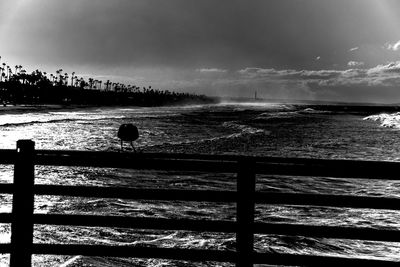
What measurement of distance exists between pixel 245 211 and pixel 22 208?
6.75 feet

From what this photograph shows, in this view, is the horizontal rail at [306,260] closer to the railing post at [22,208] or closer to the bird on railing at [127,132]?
the railing post at [22,208]

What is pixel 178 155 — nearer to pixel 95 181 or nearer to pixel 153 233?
pixel 153 233

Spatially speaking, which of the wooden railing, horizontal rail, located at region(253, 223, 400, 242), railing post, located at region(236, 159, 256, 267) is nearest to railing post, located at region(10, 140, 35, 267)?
the wooden railing

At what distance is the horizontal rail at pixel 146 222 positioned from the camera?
4070mm

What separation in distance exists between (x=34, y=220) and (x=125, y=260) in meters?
3.18

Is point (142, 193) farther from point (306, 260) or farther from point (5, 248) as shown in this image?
point (306, 260)

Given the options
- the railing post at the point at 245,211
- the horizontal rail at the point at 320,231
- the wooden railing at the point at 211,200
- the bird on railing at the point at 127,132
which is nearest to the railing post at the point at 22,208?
the wooden railing at the point at 211,200

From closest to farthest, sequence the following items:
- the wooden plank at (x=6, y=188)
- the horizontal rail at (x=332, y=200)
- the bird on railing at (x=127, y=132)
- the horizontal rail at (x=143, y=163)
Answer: the horizontal rail at (x=332, y=200)
the horizontal rail at (x=143, y=163)
the wooden plank at (x=6, y=188)
the bird on railing at (x=127, y=132)

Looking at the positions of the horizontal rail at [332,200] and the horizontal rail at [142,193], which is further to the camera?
the horizontal rail at [142,193]

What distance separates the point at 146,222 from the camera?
13.5 ft

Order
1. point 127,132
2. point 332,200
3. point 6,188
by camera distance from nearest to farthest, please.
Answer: point 332,200
point 6,188
point 127,132

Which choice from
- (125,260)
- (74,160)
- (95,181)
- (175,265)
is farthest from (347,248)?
(95,181)

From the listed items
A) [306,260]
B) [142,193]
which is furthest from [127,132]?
[306,260]

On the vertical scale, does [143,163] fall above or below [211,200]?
above
